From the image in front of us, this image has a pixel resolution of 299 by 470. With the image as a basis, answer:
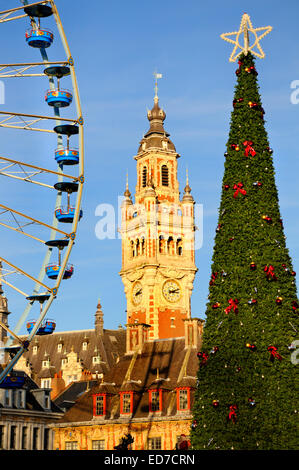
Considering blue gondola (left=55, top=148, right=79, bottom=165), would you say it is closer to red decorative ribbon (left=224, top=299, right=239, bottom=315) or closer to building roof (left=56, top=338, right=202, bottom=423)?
red decorative ribbon (left=224, top=299, right=239, bottom=315)

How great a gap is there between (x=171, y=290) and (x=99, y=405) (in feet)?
121

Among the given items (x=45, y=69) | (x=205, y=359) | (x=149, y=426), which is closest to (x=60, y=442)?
(x=149, y=426)

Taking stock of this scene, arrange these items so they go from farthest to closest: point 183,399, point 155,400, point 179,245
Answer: point 179,245
point 155,400
point 183,399

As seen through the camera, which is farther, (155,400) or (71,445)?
(71,445)

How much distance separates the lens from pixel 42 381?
333 ft

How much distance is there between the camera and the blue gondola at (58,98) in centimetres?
4106

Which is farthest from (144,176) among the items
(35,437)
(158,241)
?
(35,437)

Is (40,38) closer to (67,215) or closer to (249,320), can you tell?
(67,215)

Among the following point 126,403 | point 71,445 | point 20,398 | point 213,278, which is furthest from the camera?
point 20,398

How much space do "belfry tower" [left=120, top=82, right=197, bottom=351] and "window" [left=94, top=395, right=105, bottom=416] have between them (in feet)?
101

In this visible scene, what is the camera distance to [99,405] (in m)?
64.4

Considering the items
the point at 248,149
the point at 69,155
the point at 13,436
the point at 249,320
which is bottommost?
the point at 249,320

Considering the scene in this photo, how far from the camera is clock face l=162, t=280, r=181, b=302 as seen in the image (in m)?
99.6
